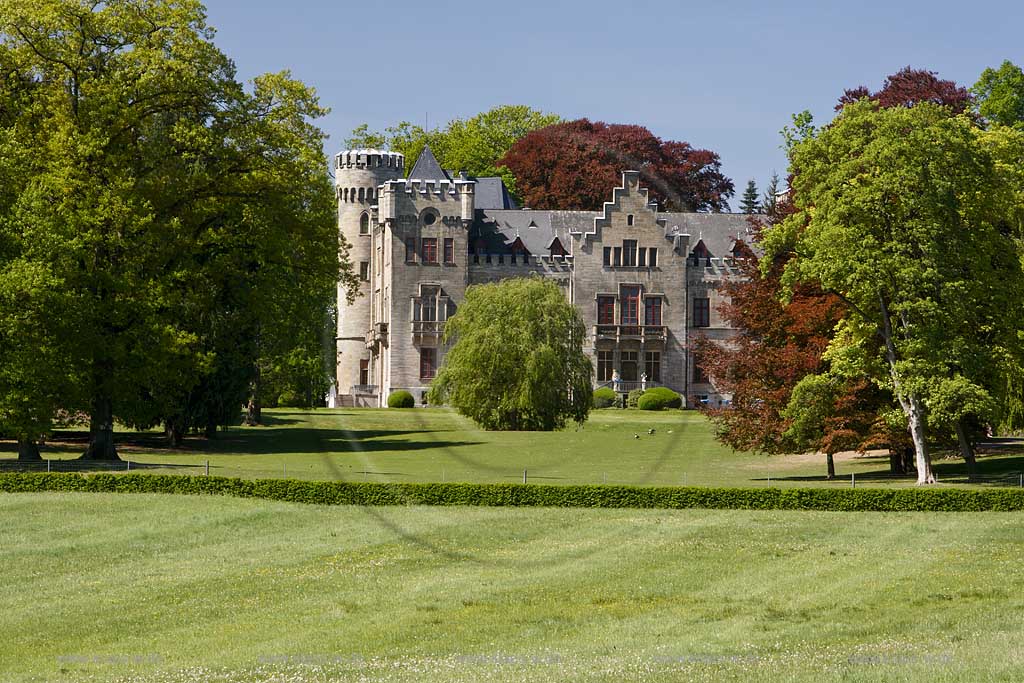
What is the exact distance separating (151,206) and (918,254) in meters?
23.9

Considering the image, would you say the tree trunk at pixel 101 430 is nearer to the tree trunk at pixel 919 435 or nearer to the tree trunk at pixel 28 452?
the tree trunk at pixel 28 452

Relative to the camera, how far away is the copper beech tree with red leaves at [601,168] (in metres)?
100

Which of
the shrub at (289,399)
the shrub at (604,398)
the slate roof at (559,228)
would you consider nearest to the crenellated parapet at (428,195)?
the slate roof at (559,228)

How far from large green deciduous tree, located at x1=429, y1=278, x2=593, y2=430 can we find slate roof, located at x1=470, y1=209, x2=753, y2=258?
81.5 ft

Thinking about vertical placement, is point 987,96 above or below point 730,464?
above

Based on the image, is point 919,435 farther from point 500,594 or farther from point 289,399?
point 289,399

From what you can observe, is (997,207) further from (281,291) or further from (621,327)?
(621,327)

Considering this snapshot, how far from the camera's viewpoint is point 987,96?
59906 millimetres

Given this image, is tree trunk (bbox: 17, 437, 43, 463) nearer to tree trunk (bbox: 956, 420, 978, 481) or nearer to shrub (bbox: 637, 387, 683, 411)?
tree trunk (bbox: 956, 420, 978, 481)

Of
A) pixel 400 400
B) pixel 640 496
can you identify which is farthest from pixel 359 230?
pixel 640 496

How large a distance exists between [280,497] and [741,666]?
2071cm

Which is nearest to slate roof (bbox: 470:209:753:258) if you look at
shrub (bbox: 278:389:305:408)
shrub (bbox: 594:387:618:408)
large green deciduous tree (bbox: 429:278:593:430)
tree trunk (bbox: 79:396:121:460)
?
shrub (bbox: 594:387:618:408)

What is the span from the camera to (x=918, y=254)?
135ft

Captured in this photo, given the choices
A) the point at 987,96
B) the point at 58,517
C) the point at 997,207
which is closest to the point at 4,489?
the point at 58,517
